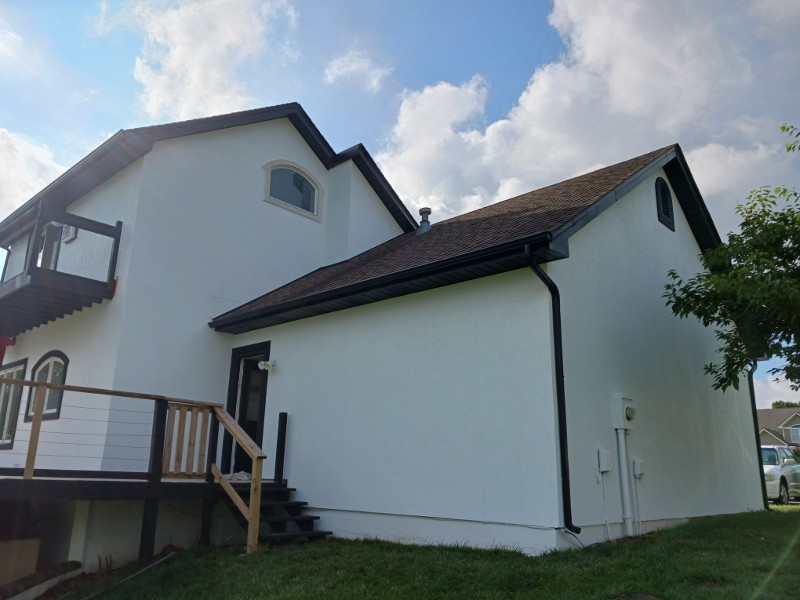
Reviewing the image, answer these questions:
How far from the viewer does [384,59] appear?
393 inches

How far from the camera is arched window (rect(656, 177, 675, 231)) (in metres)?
10.2

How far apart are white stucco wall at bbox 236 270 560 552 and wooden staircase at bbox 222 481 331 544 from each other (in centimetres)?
26

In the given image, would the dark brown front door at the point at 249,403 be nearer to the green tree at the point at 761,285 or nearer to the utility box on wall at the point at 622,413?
the utility box on wall at the point at 622,413

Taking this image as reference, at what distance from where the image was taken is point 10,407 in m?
11.8

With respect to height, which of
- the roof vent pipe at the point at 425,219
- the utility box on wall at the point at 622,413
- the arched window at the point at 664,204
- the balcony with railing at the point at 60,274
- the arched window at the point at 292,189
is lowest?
the utility box on wall at the point at 622,413

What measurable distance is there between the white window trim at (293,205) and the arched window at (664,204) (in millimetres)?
6472

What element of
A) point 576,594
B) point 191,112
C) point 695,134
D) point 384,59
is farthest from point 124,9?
point 695,134

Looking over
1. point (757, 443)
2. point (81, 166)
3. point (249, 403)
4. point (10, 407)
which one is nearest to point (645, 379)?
point (757, 443)

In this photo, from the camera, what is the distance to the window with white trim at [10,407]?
11.3 metres

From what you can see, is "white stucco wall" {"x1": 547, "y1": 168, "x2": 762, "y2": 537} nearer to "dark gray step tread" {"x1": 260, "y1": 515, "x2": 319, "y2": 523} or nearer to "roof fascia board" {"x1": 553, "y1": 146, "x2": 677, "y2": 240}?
"roof fascia board" {"x1": 553, "y1": 146, "x2": 677, "y2": 240}

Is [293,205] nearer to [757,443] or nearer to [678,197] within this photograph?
[678,197]

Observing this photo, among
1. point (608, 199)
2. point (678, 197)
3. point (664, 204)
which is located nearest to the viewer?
point (608, 199)

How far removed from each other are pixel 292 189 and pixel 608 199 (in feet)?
21.8

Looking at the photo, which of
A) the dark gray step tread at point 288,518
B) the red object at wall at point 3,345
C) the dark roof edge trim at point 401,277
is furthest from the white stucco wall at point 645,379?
the red object at wall at point 3,345
